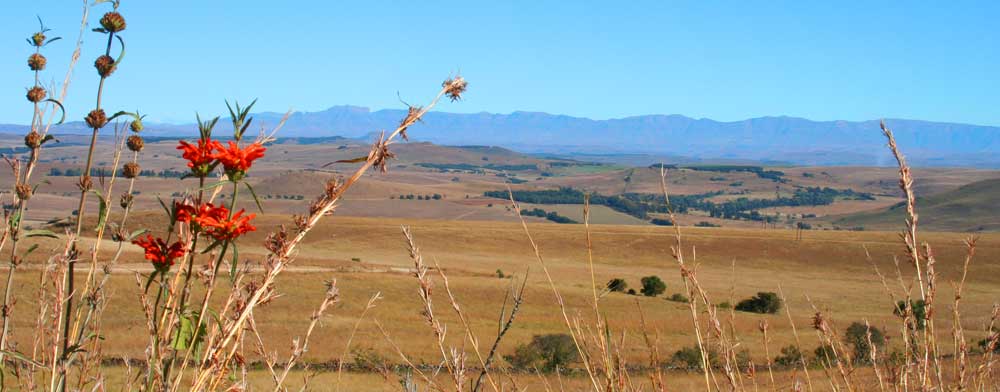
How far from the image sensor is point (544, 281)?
37000 millimetres

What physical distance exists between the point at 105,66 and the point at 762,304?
35287 mm

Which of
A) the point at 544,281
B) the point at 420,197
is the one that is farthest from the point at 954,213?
the point at 544,281

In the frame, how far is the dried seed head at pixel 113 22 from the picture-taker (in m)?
1.99

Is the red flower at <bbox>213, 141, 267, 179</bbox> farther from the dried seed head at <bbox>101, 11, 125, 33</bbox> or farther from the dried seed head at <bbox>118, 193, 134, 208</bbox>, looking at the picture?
the dried seed head at <bbox>101, 11, 125, 33</bbox>

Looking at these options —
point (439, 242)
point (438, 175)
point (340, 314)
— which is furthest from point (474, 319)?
point (438, 175)

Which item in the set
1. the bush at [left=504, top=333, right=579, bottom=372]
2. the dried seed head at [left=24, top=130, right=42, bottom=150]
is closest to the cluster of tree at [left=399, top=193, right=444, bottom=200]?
the bush at [left=504, top=333, right=579, bottom=372]

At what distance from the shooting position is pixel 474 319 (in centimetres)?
2831

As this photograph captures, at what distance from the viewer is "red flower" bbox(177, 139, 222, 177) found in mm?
1505

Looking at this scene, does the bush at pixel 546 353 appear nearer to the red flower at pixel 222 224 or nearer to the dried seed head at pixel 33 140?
the dried seed head at pixel 33 140

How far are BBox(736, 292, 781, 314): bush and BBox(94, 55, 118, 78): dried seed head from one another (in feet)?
114

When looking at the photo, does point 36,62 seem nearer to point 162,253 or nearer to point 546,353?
point 162,253

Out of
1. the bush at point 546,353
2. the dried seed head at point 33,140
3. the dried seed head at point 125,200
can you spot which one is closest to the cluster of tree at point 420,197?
the bush at point 546,353

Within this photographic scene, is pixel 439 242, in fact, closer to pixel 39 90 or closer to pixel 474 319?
pixel 474 319

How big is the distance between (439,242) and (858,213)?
279ft
